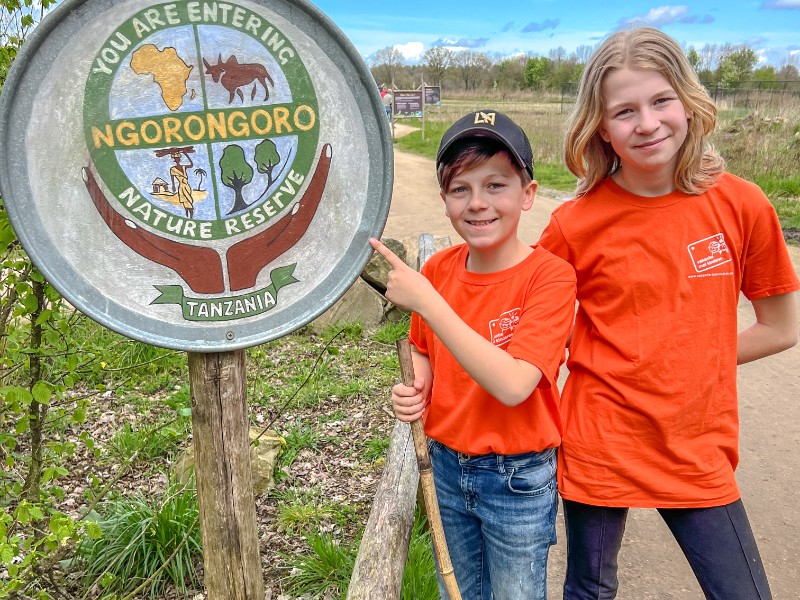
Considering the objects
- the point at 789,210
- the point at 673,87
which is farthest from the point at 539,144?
the point at 673,87

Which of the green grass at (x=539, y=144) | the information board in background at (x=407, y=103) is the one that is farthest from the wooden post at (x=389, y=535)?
the information board in background at (x=407, y=103)

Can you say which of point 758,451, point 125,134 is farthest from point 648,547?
point 125,134

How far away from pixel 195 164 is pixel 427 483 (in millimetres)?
905

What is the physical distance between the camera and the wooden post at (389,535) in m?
2.15

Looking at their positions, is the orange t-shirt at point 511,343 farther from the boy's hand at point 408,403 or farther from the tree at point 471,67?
the tree at point 471,67

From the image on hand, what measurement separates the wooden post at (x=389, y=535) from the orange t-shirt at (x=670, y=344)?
69cm

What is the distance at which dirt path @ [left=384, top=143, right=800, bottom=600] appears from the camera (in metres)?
2.84

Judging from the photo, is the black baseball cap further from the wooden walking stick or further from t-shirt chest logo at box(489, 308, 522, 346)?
the wooden walking stick

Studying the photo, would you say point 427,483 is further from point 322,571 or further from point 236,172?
point 322,571

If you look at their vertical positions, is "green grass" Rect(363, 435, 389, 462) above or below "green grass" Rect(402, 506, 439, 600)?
below

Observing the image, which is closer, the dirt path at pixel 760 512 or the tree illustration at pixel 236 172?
the tree illustration at pixel 236 172

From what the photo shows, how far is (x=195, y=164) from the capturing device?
4.70ft

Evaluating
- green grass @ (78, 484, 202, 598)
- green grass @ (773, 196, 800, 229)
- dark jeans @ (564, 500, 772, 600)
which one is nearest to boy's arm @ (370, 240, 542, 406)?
dark jeans @ (564, 500, 772, 600)

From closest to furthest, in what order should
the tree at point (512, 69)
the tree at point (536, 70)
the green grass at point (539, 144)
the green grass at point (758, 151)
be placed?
the green grass at point (758, 151)
the green grass at point (539, 144)
the tree at point (536, 70)
the tree at point (512, 69)
